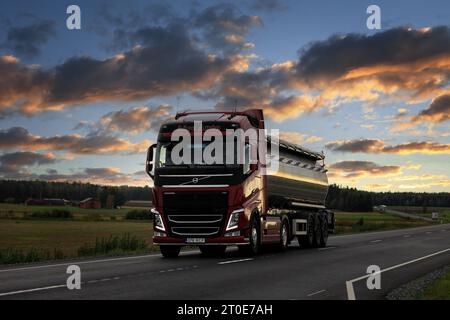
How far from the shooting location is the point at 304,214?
1082 inches

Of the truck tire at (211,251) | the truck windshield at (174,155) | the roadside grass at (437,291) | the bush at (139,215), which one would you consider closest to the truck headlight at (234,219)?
the truck windshield at (174,155)

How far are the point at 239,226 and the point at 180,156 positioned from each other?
107 inches

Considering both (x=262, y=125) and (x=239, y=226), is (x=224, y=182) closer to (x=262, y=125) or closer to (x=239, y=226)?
(x=239, y=226)

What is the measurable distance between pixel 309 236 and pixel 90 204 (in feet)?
536

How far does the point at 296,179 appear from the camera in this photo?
26.6 metres

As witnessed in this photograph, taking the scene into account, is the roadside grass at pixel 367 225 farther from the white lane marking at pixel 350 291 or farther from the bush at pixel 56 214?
the bush at pixel 56 214

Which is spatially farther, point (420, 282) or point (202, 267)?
point (202, 267)

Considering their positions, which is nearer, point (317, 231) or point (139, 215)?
point (317, 231)

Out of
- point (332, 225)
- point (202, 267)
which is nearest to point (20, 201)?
point (332, 225)

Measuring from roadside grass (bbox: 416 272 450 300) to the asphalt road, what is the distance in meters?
0.72

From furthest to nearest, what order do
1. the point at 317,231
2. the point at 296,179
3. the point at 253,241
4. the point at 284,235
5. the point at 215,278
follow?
the point at 317,231, the point at 296,179, the point at 284,235, the point at 253,241, the point at 215,278

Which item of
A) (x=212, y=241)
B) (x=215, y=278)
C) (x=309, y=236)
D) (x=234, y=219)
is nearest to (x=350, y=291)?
(x=215, y=278)

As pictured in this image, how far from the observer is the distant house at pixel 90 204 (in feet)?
608

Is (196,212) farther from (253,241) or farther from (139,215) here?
(139,215)
